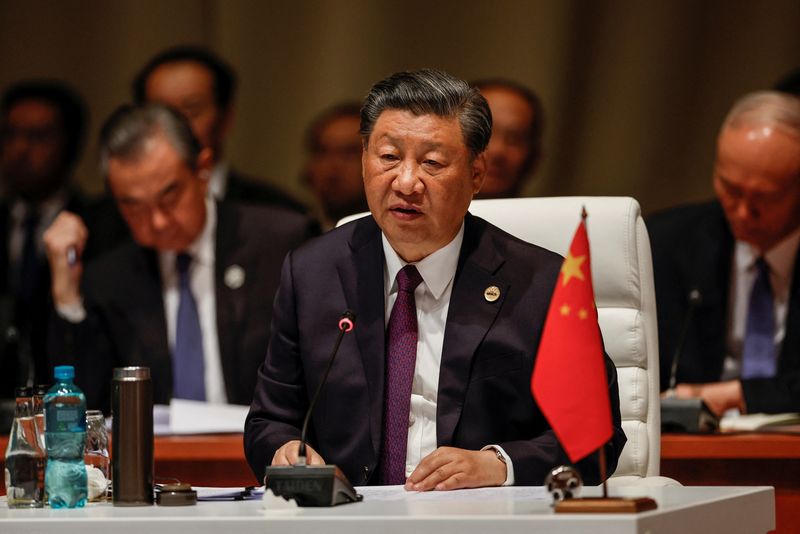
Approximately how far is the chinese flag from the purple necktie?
2.13 ft

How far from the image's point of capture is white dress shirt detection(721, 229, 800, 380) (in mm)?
4094

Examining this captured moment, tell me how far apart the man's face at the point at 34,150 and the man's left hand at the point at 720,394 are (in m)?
2.78

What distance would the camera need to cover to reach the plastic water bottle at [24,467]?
82.3 inches

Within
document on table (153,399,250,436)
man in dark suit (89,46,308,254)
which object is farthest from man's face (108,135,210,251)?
document on table (153,399,250,436)

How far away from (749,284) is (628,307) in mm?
1585

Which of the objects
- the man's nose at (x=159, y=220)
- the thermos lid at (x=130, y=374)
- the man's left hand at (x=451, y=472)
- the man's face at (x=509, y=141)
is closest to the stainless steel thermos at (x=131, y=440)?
the thermos lid at (x=130, y=374)

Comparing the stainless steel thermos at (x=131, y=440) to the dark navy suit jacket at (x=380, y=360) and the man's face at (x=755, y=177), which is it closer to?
the dark navy suit jacket at (x=380, y=360)

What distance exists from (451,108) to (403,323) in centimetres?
42

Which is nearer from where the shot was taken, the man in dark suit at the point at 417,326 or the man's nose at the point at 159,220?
the man in dark suit at the point at 417,326

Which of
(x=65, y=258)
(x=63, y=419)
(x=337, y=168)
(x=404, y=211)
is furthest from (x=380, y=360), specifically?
(x=337, y=168)

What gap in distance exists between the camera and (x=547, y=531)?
68.1 inches

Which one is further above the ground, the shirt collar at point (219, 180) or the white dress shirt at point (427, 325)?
the shirt collar at point (219, 180)

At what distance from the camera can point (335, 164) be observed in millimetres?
5066

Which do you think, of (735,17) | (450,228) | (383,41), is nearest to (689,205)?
(735,17)
